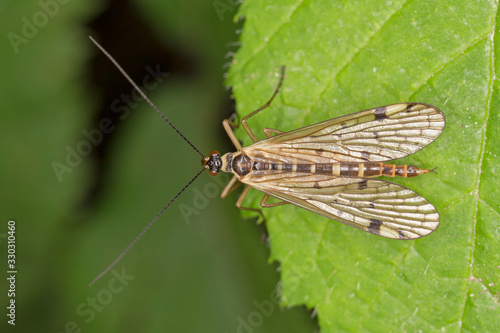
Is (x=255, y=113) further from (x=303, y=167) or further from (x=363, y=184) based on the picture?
(x=363, y=184)

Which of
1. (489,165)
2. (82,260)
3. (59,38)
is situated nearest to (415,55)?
(489,165)

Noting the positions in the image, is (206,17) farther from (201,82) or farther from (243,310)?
(243,310)

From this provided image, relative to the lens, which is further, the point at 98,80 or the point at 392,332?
the point at 98,80

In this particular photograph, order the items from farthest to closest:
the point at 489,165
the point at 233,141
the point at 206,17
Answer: the point at 206,17, the point at 233,141, the point at 489,165

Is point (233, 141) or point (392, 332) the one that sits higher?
point (233, 141)

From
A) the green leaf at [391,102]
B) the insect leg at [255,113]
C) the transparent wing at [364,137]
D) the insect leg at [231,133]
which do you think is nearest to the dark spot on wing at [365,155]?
the transparent wing at [364,137]

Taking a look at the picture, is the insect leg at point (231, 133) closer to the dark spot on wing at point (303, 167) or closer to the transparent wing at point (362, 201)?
the transparent wing at point (362, 201)

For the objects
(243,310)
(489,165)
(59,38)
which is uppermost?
(59,38)

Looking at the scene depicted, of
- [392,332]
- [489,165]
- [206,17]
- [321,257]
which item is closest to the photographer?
[489,165]
